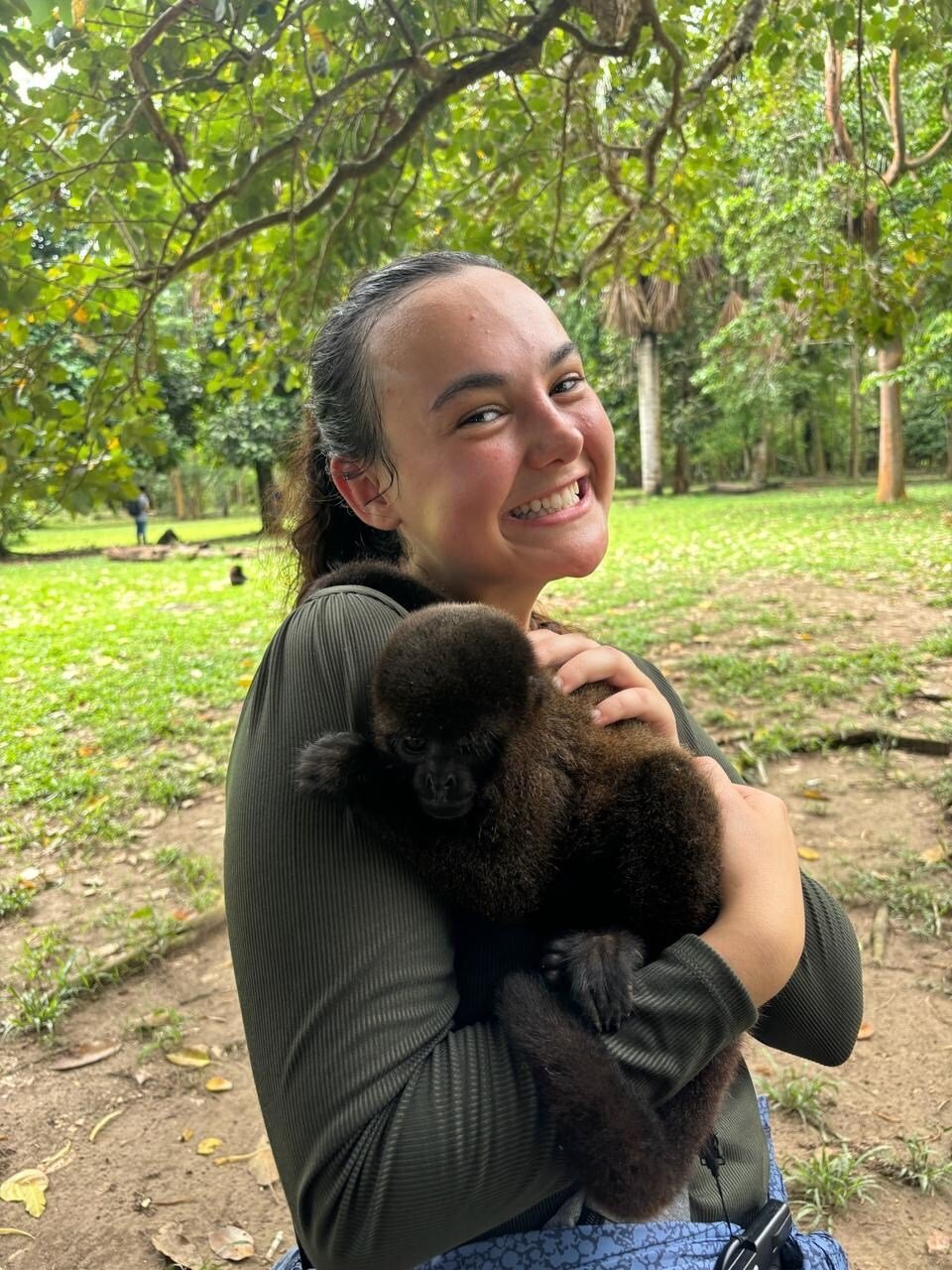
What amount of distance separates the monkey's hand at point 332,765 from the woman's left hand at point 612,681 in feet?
1.76

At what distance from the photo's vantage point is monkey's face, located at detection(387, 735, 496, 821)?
1.49 metres

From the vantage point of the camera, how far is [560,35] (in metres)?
4.92

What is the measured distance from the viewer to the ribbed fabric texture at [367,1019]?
3.56 feet

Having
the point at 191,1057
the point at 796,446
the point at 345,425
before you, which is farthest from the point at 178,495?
the point at 345,425

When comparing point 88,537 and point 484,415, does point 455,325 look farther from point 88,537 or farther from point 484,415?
point 88,537

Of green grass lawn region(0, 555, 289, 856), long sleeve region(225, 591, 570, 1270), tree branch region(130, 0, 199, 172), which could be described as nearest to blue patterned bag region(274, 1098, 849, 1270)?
long sleeve region(225, 591, 570, 1270)

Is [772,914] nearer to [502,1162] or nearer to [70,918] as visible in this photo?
[502,1162]

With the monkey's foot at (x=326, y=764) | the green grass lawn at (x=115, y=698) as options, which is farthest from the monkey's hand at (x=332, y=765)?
the green grass lawn at (x=115, y=698)

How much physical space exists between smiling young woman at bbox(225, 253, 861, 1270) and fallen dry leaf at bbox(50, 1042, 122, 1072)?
6.74 feet

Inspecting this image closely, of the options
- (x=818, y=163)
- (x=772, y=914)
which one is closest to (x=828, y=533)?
(x=818, y=163)

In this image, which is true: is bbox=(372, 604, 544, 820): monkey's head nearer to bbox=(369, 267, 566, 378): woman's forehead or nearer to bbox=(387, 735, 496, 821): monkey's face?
bbox=(387, 735, 496, 821): monkey's face

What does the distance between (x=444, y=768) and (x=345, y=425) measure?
0.82 m

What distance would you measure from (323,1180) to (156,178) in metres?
4.36

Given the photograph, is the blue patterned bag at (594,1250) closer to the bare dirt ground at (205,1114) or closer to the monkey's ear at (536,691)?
the monkey's ear at (536,691)
